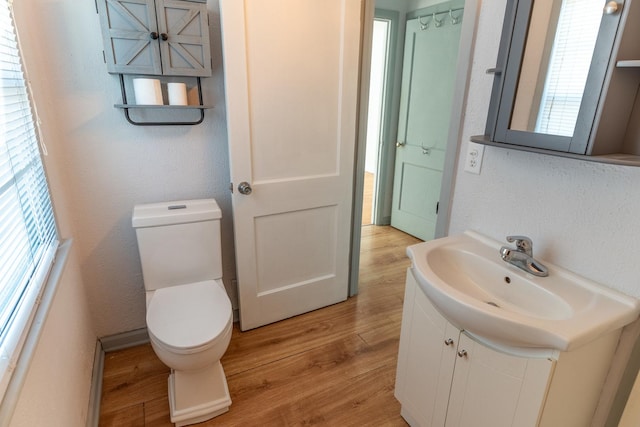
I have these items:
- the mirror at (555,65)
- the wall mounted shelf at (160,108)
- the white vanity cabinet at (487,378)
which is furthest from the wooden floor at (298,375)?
the mirror at (555,65)

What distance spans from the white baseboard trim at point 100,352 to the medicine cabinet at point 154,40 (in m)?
1.18

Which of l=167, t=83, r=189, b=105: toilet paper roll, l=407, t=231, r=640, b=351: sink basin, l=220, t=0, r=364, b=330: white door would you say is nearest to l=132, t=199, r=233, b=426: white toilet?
l=220, t=0, r=364, b=330: white door

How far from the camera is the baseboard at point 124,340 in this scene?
1966 millimetres

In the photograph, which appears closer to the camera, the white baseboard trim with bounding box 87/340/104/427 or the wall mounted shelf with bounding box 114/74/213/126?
the white baseboard trim with bounding box 87/340/104/427

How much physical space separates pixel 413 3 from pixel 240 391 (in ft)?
10.7

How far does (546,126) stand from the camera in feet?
3.73

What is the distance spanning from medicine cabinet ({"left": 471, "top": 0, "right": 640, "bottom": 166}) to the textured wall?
0.41 ft

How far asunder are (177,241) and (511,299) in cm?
146

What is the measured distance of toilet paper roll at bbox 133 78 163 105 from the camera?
5.21ft

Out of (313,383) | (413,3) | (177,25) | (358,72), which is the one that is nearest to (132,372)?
(313,383)

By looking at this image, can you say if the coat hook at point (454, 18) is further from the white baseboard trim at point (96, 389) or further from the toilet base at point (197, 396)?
the white baseboard trim at point (96, 389)

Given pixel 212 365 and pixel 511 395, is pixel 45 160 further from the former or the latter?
pixel 511 395

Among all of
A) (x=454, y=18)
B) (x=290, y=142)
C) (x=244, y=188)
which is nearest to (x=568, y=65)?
(x=290, y=142)

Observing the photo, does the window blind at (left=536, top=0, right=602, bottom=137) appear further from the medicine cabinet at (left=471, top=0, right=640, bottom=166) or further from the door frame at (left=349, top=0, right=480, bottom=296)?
the door frame at (left=349, top=0, right=480, bottom=296)
